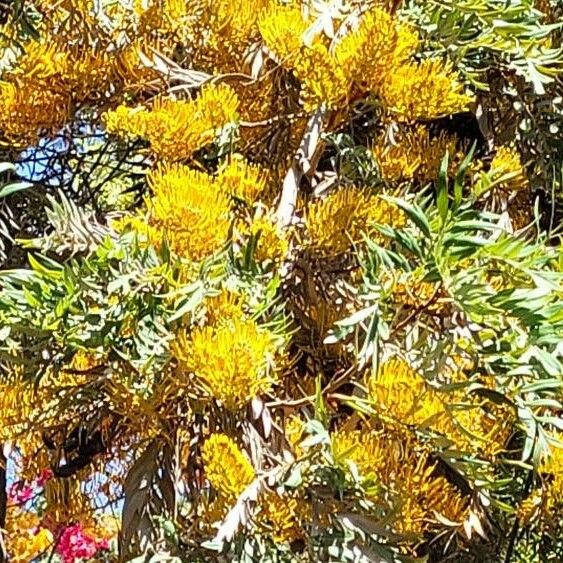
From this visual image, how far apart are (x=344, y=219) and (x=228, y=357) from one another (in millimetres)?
294

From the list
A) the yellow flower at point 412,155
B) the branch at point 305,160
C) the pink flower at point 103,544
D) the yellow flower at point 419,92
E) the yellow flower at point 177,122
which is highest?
the yellow flower at point 177,122

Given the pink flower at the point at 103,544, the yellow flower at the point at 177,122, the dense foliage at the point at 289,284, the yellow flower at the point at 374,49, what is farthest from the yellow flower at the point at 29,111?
the pink flower at the point at 103,544

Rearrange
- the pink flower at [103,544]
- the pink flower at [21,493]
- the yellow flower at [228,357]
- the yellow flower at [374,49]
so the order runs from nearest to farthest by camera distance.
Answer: the yellow flower at [228,357] → the yellow flower at [374,49] → the pink flower at [21,493] → the pink flower at [103,544]

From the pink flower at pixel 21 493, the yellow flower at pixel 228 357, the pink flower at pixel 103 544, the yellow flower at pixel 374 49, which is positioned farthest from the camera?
the pink flower at pixel 103 544

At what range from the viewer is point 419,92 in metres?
1.33

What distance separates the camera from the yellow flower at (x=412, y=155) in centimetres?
141

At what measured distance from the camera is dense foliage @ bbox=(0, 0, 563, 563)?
1149 mm

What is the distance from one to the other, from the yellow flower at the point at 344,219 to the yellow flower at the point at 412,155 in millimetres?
112

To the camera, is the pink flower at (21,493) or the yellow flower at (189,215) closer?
the yellow flower at (189,215)

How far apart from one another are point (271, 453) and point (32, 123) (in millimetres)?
619

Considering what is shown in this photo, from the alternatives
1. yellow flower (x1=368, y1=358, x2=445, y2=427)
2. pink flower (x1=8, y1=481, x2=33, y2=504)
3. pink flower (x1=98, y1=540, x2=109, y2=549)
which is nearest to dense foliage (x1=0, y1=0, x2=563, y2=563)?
yellow flower (x1=368, y1=358, x2=445, y2=427)

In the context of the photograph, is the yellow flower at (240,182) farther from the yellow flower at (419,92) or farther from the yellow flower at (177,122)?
the yellow flower at (419,92)

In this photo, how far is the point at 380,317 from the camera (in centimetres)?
116

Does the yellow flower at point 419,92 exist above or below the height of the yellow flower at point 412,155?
above
